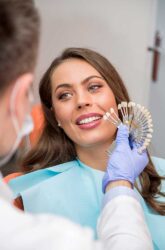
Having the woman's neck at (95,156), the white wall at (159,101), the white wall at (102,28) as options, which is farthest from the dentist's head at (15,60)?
the white wall at (159,101)

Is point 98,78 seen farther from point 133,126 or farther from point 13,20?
point 13,20

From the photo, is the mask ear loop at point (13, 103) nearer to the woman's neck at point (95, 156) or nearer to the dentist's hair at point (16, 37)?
the dentist's hair at point (16, 37)

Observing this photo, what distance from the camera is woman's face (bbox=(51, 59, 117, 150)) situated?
4.51 feet

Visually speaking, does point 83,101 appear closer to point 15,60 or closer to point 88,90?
point 88,90

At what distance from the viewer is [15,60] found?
2.15ft

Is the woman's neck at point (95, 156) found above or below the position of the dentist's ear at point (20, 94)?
below

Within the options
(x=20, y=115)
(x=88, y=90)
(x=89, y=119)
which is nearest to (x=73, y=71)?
(x=88, y=90)

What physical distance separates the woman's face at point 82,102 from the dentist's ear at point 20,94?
659 mm

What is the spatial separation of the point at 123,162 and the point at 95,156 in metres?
0.26

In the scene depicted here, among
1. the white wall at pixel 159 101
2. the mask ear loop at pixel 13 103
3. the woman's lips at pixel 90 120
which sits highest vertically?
the mask ear loop at pixel 13 103

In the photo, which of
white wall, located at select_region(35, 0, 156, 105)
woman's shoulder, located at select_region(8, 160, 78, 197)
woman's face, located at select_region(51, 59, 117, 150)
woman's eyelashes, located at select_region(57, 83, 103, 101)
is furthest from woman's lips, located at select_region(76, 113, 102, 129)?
white wall, located at select_region(35, 0, 156, 105)

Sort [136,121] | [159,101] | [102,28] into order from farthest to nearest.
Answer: [159,101] → [102,28] → [136,121]

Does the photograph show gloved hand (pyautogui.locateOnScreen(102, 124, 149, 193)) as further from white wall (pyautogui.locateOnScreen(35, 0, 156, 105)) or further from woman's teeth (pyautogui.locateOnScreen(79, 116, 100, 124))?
→ white wall (pyautogui.locateOnScreen(35, 0, 156, 105))

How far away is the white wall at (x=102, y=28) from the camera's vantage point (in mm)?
2635
